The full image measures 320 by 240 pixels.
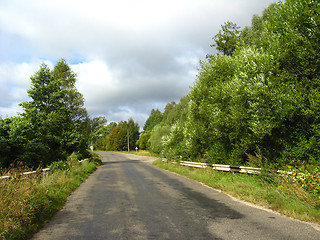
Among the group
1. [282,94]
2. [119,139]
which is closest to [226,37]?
[282,94]

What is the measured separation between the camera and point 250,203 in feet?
26.7

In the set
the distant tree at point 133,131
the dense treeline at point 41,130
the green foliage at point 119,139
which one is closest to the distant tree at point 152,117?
the distant tree at point 133,131

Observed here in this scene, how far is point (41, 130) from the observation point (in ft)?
71.9

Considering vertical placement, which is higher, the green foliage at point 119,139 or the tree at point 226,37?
the tree at point 226,37

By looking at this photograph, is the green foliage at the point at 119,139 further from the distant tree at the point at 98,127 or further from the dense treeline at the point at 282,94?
the dense treeline at the point at 282,94

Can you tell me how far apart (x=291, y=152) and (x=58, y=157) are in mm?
20790

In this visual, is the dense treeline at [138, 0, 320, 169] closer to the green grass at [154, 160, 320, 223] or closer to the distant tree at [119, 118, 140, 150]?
the green grass at [154, 160, 320, 223]

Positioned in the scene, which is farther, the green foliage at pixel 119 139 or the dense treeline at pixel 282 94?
the green foliage at pixel 119 139

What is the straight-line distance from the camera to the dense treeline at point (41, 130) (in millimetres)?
14844

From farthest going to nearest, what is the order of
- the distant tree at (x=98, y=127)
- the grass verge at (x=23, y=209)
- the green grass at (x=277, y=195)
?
the distant tree at (x=98, y=127) → the green grass at (x=277, y=195) → the grass verge at (x=23, y=209)

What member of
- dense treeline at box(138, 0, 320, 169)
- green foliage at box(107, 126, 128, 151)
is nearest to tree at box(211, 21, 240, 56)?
dense treeline at box(138, 0, 320, 169)

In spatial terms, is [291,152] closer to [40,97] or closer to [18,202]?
[18,202]

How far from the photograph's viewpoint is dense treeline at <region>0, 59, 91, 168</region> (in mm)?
14844

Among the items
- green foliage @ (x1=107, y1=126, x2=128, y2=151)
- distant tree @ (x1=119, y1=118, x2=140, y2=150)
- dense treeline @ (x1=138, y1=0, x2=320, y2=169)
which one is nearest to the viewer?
dense treeline @ (x1=138, y1=0, x2=320, y2=169)
